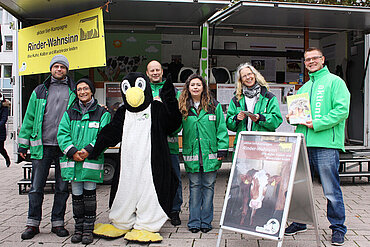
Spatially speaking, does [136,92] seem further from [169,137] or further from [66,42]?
[66,42]

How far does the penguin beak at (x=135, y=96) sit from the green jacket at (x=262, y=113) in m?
1.02

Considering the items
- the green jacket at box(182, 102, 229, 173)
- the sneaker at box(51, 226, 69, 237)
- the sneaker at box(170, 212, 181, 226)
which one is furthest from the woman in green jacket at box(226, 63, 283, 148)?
the sneaker at box(51, 226, 69, 237)

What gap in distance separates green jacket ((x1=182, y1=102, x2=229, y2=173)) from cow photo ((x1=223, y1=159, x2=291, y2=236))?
0.55 meters

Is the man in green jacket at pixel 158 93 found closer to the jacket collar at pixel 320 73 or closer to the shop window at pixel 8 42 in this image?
the jacket collar at pixel 320 73

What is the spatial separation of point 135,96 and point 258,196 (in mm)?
1603

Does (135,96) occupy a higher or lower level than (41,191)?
higher

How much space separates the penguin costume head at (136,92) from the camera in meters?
4.03

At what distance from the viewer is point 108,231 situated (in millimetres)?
4094

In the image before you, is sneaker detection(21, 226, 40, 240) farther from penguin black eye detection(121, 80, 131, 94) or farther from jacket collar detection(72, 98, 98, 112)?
penguin black eye detection(121, 80, 131, 94)

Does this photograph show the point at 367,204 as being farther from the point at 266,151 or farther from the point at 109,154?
the point at 109,154

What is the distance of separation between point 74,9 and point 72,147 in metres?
2.82

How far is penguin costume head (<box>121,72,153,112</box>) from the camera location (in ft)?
13.2

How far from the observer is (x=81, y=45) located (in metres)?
5.32

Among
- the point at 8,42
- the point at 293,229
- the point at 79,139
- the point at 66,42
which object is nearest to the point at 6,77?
the point at 8,42
